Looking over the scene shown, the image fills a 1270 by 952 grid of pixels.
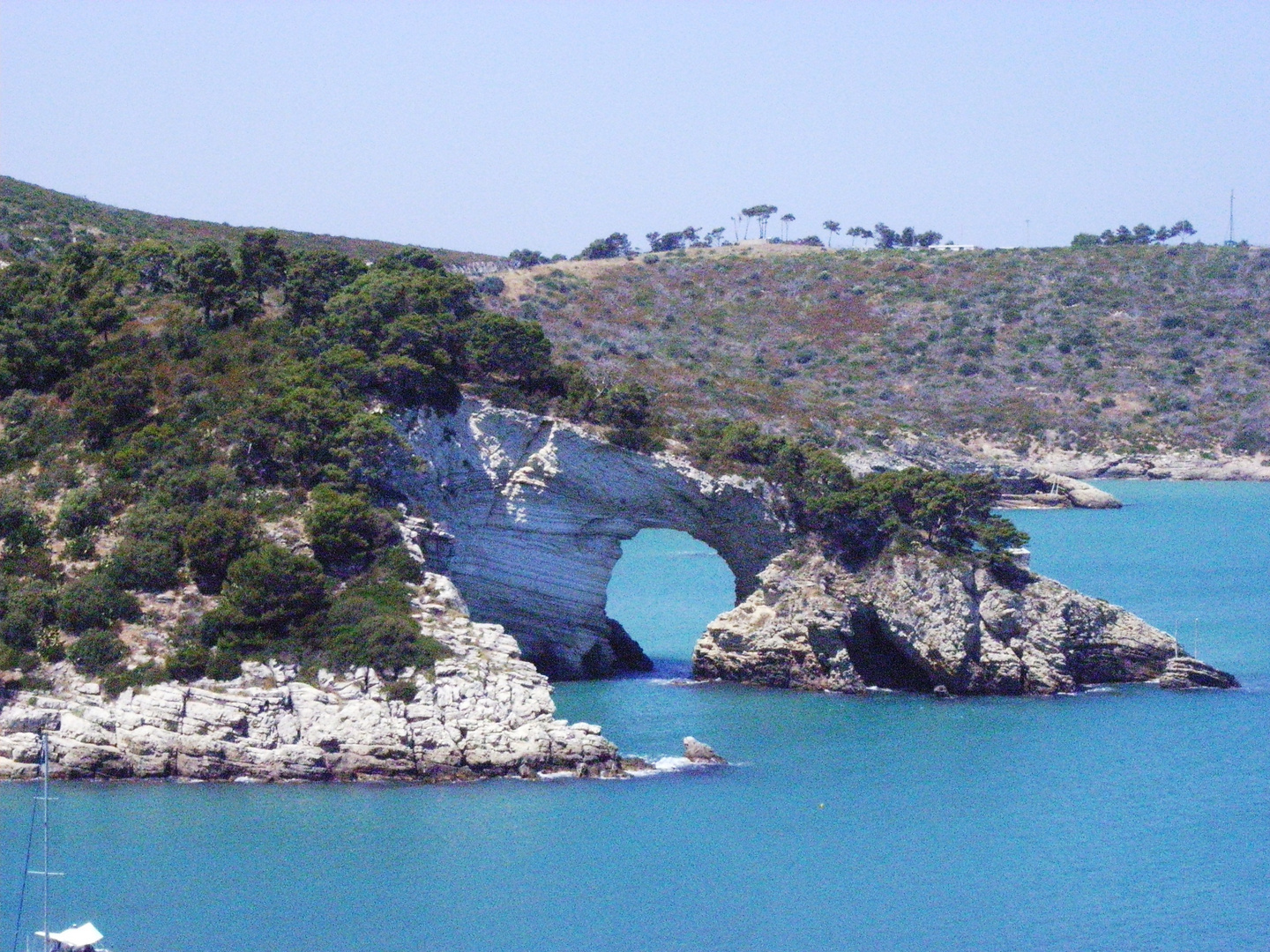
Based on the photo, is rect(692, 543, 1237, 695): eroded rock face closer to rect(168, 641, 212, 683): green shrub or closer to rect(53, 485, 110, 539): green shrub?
rect(168, 641, 212, 683): green shrub

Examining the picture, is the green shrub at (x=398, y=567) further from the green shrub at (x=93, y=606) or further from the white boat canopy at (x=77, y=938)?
the white boat canopy at (x=77, y=938)

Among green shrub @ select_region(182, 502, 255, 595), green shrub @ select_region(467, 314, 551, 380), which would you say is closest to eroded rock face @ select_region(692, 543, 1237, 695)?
green shrub @ select_region(467, 314, 551, 380)

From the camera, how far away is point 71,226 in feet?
287

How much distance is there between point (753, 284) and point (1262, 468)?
40.9 m

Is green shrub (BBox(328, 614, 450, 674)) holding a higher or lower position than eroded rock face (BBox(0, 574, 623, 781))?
higher

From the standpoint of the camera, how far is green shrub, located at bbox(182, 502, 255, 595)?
43938 millimetres

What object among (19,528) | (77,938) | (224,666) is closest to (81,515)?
(19,528)

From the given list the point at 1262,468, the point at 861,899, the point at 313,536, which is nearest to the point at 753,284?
the point at 1262,468

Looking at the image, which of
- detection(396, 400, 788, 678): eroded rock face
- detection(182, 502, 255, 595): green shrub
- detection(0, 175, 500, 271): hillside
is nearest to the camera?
detection(182, 502, 255, 595): green shrub

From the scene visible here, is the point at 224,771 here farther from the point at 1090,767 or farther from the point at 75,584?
the point at 1090,767

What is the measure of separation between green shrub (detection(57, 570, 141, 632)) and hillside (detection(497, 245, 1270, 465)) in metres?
68.1

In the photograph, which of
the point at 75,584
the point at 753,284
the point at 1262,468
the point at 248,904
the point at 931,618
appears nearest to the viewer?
the point at 248,904

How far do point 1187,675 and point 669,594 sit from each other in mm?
29937

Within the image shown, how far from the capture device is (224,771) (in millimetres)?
38844
